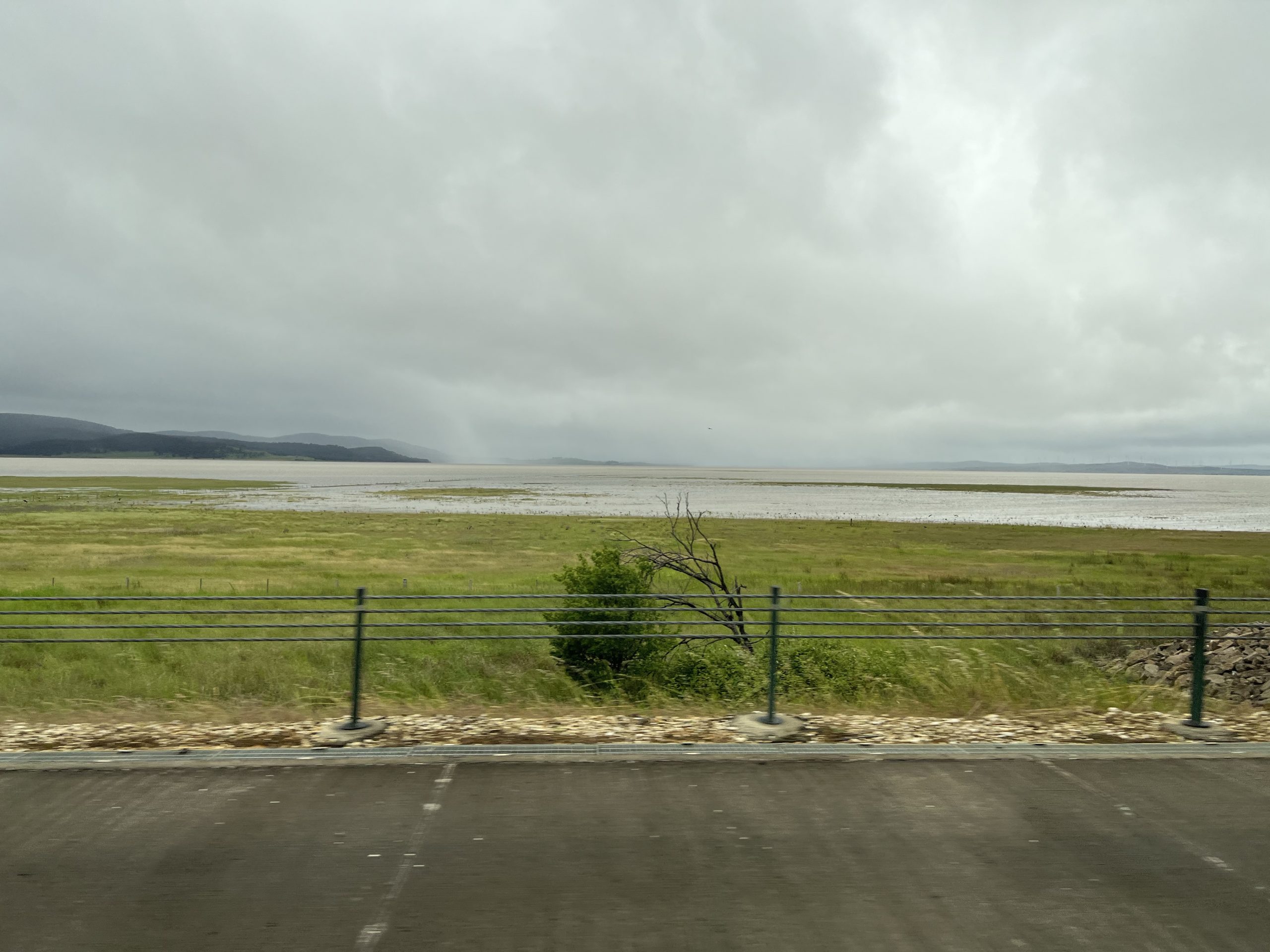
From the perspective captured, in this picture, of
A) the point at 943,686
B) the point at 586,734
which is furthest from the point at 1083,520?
the point at 586,734

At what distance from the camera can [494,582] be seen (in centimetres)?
3111

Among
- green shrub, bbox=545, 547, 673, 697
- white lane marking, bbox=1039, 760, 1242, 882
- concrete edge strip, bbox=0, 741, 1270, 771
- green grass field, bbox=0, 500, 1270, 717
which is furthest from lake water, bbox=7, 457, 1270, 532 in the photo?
white lane marking, bbox=1039, 760, 1242, 882

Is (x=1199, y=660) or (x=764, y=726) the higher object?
(x=1199, y=660)

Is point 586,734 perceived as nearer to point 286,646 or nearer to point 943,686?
point 943,686

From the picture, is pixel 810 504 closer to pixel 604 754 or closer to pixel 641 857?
pixel 604 754

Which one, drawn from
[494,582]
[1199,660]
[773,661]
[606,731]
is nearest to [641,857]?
[606,731]

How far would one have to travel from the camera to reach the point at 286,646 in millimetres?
19375

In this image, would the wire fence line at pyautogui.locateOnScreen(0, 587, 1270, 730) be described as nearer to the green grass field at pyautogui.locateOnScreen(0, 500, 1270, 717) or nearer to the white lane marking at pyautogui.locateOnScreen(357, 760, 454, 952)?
the green grass field at pyautogui.locateOnScreen(0, 500, 1270, 717)

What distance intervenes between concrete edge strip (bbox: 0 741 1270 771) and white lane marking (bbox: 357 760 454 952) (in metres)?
0.61

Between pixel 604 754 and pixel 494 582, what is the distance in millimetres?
25182

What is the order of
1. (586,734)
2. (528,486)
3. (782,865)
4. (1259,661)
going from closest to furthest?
1. (782,865)
2. (586,734)
3. (1259,661)
4. (528,486)

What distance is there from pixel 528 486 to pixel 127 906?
514 feet

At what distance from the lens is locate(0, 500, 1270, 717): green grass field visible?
9.71m

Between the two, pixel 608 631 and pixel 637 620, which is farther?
pixel 637 620
